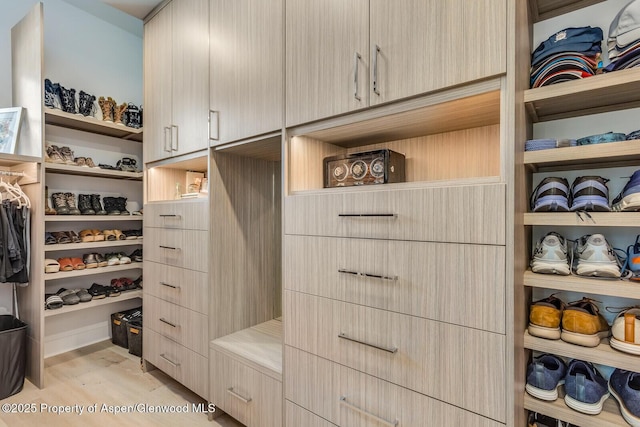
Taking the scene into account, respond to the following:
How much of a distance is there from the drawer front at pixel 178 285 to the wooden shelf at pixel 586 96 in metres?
1.79

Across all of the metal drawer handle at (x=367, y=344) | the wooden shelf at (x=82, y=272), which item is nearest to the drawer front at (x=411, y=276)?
the metal drawer handle at (x=367, y=344)

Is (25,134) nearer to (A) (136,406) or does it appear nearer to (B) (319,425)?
(A) (136,406)

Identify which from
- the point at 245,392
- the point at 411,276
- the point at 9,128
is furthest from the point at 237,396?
the point at 9,128

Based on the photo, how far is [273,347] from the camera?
1.72 metres

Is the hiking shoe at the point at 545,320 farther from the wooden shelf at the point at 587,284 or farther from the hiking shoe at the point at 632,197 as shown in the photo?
the hiking shoe at the point at 632,197

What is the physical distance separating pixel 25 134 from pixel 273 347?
2.39m

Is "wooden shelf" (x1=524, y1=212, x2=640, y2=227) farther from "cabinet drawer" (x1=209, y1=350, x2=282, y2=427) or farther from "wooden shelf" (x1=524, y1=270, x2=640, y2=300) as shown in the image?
"cabinet drawer" (x1=209, y1=350, x2=282, y2=427)

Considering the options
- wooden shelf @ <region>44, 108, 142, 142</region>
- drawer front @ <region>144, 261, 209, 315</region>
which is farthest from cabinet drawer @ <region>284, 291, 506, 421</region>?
wooden shelf @ <region>44, 108, 142, 142</region>

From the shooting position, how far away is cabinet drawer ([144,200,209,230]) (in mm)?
1851

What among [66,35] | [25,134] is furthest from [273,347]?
[66,35]

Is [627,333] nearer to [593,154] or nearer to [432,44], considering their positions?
[593,154]

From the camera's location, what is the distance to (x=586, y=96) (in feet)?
3.18

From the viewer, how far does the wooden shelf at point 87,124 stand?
7.56 feet

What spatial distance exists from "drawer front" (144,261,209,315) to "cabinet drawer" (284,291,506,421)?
75 cm
